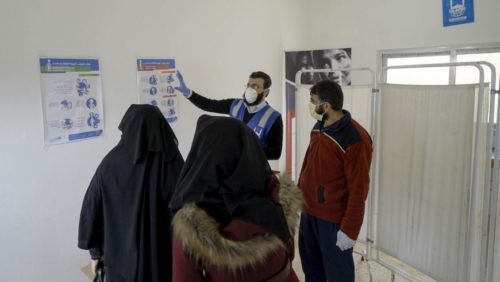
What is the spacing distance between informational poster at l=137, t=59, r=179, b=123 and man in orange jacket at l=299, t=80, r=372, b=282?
1232 millimetres

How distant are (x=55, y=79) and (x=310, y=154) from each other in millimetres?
1531

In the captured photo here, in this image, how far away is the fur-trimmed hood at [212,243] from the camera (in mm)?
937

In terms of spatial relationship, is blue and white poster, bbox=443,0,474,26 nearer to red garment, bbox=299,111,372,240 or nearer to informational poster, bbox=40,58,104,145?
red garment, bbox=299,111,372,240

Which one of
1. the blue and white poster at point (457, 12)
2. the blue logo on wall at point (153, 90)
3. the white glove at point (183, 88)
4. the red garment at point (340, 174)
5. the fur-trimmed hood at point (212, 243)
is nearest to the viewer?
the fur-trimmed hood at point (212, 243)

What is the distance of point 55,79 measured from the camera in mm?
2160

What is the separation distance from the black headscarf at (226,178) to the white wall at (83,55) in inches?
57.9

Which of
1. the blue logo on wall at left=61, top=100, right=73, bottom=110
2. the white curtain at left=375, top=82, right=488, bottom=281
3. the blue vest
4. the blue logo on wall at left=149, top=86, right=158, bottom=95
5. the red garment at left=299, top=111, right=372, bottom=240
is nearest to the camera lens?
the red garment at left=299, top=111, right=372, bottom=240

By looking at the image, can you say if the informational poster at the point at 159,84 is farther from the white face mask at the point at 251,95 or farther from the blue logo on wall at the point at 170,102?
the white face mask at the point at 251,95

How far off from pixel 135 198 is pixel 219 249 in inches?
30.1

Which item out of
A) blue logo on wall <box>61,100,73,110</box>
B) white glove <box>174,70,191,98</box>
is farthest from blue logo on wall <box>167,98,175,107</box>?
blue logo on wall <box>61,100,73,110</box>

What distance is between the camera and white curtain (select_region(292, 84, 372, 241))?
2777 millimetres

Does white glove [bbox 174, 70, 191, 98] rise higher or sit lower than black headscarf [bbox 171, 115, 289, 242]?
higher

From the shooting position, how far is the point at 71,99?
2.25 m

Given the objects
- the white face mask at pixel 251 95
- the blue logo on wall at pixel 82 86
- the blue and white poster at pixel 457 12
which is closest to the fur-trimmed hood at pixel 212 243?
the blue logo on wall at pixel 82 86
